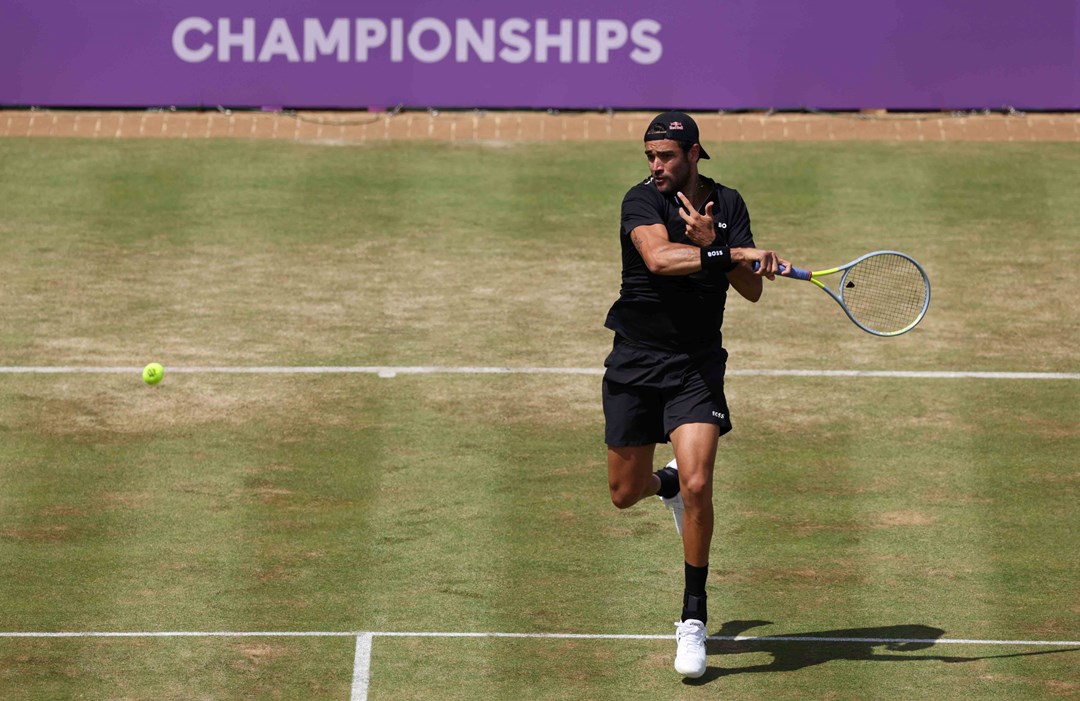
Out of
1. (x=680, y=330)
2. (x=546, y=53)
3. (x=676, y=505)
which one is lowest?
(x=676, y=505)

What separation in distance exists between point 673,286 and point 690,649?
1847 millimetres

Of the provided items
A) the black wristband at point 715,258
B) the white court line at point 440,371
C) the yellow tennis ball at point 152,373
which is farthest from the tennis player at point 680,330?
the yellow tennis ball at point 152,373

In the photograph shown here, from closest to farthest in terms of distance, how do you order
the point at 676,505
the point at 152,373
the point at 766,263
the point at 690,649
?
the point at 766,263 → the point at 690,649 → the point at 676,505 → the point at 152,373

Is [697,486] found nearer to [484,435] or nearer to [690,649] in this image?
[690,649]

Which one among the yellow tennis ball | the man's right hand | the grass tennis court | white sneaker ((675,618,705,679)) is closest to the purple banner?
the grass tennis court

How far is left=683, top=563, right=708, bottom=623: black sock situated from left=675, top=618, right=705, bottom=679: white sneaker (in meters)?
0.04

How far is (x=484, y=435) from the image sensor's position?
13281mm

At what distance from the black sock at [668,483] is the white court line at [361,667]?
1783mm

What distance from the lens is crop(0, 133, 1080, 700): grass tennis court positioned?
9.56 metres

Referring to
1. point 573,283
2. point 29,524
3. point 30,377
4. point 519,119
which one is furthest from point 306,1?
point 29,524

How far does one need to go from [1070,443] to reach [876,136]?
27.1ft

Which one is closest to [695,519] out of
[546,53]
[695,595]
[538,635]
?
[695,595]

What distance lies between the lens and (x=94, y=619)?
390 inches

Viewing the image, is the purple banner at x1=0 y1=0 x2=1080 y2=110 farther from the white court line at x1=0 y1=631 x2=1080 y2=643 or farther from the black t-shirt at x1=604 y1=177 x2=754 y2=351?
the white court line at x1=0 y1=631 x2=1080 y2=643
